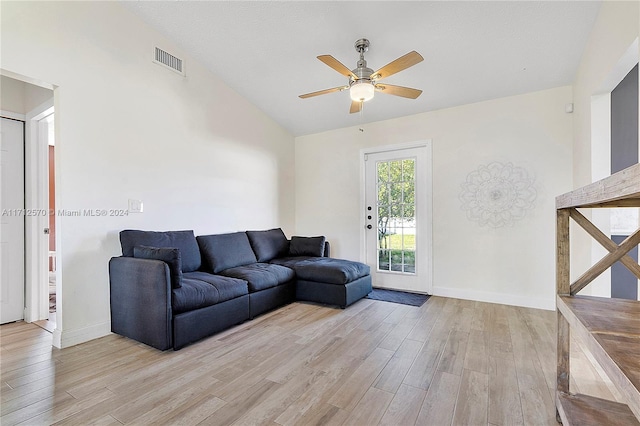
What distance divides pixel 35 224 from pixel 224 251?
190 cm

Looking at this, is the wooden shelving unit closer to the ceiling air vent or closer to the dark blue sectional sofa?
the dark blue sectional sofa

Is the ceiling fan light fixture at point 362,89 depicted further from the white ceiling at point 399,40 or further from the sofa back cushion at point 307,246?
the sofa back cushion at point 307,246

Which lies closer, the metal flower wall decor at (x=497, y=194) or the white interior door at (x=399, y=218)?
the metal flower wall decor at (x=497, y=194)

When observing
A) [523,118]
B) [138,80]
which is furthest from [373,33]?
[138,80]

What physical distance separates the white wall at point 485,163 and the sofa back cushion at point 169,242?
235cm

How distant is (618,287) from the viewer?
9.57 ft

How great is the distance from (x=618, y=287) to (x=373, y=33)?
3369 millimetres

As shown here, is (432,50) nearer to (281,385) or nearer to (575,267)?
(575,267)

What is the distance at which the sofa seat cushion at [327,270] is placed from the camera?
3463mm

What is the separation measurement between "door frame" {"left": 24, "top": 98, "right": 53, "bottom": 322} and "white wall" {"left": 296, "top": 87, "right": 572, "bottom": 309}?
3.72 metres

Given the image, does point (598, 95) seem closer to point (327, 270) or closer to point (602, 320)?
point (602, 320)

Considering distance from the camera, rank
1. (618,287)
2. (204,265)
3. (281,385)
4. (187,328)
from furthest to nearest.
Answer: (204,265), (618,287), (187,328), (281,385)

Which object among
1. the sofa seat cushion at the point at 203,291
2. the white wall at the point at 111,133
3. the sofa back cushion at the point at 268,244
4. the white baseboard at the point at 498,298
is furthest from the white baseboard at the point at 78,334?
the white baseboard at the point at 498,298

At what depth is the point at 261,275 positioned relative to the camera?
328 cm
